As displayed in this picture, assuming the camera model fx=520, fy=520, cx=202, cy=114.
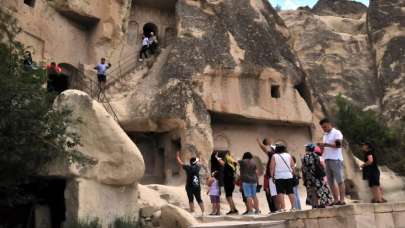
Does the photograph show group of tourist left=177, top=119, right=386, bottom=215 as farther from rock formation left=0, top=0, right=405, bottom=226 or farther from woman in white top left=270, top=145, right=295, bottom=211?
rock formation left=0, top=0, right=405, bottom=226

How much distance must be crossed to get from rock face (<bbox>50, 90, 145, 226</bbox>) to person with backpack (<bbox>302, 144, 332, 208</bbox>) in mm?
3117

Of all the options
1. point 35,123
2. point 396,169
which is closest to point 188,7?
point 396,169

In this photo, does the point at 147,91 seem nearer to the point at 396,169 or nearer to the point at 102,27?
the point at 102,27

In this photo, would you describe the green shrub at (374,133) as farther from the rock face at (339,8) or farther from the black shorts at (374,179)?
the rock face at (339,8)

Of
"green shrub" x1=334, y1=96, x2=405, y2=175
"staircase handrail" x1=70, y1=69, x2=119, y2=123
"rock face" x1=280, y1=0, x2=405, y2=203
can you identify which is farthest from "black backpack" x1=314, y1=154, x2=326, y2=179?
"rock face" x1=280, y1=0, x2=405, y2=203

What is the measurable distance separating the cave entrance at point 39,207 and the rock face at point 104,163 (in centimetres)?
72

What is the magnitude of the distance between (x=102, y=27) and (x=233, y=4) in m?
5.23

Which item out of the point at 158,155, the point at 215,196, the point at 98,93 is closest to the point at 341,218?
the point at 215,196

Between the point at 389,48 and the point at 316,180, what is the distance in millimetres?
22471

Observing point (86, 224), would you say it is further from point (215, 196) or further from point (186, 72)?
point (186, 72)

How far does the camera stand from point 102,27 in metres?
18.3

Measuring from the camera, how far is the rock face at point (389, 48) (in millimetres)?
26125

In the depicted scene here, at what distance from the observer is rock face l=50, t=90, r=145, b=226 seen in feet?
29.4

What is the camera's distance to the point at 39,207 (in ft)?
30.9
